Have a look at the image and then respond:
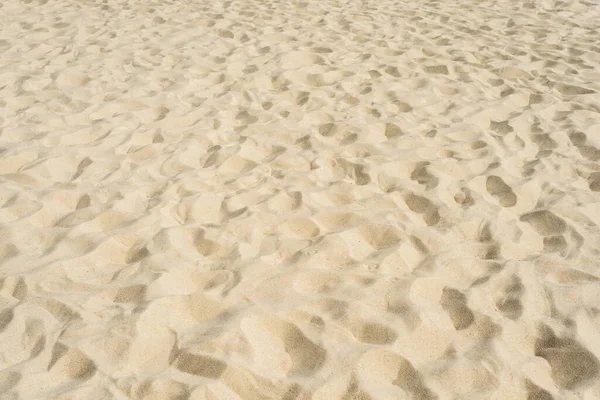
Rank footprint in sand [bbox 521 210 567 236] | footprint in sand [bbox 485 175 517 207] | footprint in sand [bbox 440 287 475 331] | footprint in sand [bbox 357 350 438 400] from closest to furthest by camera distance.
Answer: footprint in sand [bbox 357 350 438 400], footprint in sand [bbox 440 287 475 331], footprint in sand [bbox 521 210 567 236], footprint in sand [bbox 485 175 517 207]

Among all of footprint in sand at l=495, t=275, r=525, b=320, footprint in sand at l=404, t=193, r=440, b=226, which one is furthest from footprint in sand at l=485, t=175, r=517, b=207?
footprint in sand at l=495, t=275, r=525, b=320

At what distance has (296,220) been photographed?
9.37 ft

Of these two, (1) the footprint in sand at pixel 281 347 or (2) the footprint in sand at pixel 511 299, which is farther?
(2) the footprint in sand at pixel 511 299

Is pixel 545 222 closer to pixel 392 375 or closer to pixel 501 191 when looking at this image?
pixel 501 191

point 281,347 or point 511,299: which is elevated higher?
point 281,347

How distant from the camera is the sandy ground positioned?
205 centimetres

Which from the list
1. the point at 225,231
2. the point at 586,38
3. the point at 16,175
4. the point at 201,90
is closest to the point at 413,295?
the point at 225,231

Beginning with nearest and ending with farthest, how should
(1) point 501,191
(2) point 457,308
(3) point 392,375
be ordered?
(3) point 392,375
(2) point 457,308
(1) point 501,191

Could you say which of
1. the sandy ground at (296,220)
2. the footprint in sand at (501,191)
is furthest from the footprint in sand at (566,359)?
the footprint in sand at (501,191)

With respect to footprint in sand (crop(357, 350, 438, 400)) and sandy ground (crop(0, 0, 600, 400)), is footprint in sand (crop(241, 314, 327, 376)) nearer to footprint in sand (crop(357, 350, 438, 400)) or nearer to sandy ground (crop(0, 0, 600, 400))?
sandy ground (crop(0, 0, 600, 400))

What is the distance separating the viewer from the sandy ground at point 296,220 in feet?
6.74

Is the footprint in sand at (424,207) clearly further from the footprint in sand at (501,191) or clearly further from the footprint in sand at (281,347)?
the footprint in sand at (281,347)

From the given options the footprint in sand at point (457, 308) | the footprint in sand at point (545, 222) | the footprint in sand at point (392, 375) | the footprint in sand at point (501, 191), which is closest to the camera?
the footprint in sand at point (392, 375)

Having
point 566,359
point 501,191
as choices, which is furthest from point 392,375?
point 501,191
